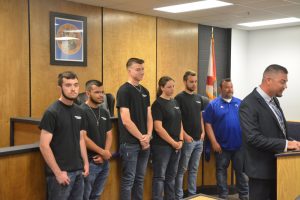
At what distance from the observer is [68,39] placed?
17.2 feet

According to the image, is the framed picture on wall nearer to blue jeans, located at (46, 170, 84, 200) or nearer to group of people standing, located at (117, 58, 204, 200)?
group of people standing, located at (117, 58, 204, 200)

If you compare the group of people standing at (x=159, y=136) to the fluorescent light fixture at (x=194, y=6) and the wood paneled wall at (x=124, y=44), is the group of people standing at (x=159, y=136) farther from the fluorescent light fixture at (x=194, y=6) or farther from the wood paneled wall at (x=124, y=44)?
the wood paneled wall at (x=124, y=44)

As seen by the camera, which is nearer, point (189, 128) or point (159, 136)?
point (159, 136)

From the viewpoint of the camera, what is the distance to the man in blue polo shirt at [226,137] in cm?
411

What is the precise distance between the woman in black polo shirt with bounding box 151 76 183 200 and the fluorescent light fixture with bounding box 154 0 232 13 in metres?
2.12

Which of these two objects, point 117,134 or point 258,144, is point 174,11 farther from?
point 258,144

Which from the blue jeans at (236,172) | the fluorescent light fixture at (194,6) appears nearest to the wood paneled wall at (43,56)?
the fluorescent light fixture at (194,6)

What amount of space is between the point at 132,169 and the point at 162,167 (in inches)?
14.0

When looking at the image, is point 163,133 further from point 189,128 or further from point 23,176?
point 23,176

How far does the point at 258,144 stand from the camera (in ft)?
8.16

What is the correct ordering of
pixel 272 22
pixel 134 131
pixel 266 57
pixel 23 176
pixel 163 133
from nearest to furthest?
pixel 23 176, pixel 134 131, pixel 163 133, pixel 272 22, pixel 266 57

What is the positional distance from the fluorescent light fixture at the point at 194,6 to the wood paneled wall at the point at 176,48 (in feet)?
2.50

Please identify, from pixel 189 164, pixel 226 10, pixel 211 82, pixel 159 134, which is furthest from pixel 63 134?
pixel 211 82

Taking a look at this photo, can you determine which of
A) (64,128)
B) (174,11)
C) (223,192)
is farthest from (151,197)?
(174,11)
